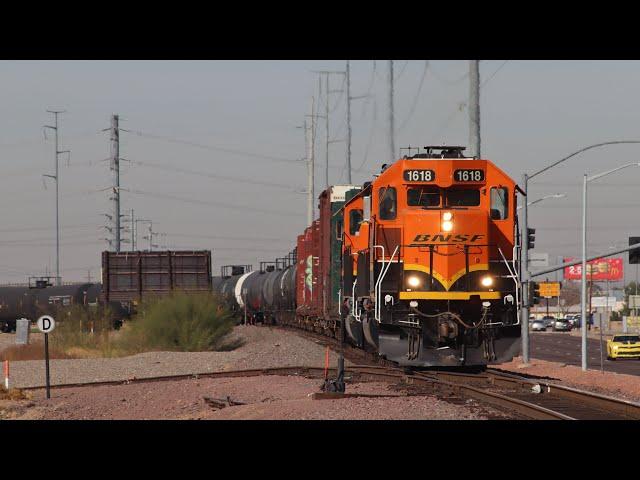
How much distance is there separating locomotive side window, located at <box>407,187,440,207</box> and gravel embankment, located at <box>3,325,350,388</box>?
937 centimetres

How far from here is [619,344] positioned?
2157 inches

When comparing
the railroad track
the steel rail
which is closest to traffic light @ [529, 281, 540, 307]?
the railroad track

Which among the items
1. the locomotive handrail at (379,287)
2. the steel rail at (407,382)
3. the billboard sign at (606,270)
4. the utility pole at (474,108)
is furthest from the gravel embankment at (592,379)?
the billboard sign at (606,270)

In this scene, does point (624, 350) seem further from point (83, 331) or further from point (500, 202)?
point (500, 202)

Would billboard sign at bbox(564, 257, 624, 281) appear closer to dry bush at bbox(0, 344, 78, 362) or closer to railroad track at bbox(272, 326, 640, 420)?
dry bush at bbox(0, 344, 78, 362)

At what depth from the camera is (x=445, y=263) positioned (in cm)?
2120

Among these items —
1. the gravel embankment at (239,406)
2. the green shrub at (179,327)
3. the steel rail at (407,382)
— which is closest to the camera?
the steel rail at (407,382)

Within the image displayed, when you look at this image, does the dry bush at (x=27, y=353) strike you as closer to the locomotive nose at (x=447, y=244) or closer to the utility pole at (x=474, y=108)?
the utility pole at (x=474, y=108)

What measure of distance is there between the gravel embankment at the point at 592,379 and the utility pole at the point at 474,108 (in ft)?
21.1

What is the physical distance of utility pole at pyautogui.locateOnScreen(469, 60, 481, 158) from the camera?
29078mm

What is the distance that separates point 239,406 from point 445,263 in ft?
17.1

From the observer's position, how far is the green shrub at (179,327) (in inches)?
1709

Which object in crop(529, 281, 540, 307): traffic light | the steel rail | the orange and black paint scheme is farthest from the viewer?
crop(529, 281, 540, 307): traffic light
